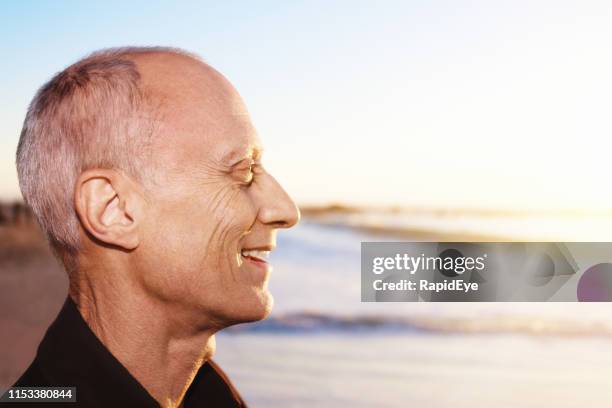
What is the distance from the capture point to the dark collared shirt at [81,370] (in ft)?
3.91

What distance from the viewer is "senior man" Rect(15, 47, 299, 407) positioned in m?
1.20

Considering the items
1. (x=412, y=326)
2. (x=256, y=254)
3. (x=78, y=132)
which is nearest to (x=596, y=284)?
(x=412, y=326)

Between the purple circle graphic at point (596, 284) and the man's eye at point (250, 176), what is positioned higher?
the man's eye at point (250, 176)

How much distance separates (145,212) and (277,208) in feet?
0.69

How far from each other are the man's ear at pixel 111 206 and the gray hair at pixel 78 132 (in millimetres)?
22

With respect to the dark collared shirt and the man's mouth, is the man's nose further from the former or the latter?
the dark collared shirt

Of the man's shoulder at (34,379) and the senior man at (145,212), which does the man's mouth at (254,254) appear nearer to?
the senior man at (145,212)

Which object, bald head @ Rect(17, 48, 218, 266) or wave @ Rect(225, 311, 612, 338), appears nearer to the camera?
bald head @ Rect(17, 48, 218, 266)

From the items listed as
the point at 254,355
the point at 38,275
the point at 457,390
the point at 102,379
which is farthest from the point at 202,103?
the point at 38,275

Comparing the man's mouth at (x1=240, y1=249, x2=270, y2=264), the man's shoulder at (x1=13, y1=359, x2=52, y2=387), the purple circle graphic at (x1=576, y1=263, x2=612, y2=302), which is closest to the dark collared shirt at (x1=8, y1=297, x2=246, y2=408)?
the man's shoulder at (x1=13, y1=359, x2=52, y2=387)

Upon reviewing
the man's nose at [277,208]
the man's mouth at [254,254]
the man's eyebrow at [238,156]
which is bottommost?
the man's mouth at [254,254]

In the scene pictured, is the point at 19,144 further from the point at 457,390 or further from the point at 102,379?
the point at 457,390
